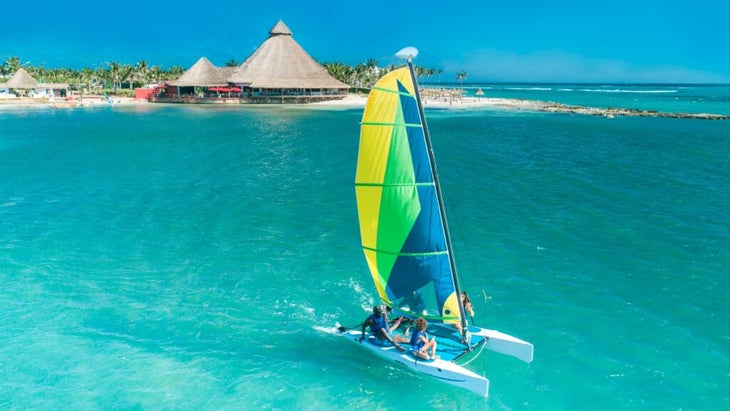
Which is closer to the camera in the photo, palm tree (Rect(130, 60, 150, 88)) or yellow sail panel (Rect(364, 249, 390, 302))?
yellow sail panel (Rect(364, 249, 390, 302))

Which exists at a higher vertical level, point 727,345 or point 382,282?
point 382,282

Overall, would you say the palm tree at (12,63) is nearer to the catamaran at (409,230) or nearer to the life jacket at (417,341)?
the catamaran at (409,230)

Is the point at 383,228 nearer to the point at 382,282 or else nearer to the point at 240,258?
the point at 382,282

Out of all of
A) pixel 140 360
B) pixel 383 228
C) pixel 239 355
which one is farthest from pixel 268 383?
pixel 383 228

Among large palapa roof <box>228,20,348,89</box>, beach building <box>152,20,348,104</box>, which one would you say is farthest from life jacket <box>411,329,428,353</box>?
beach building <box>152,20,348,104</box>

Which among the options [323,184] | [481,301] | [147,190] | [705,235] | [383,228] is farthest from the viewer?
[323,184]

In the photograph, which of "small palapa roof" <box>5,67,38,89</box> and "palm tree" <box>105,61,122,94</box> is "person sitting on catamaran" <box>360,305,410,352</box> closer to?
"small palapa roof" <box>5,67,38,89</box>

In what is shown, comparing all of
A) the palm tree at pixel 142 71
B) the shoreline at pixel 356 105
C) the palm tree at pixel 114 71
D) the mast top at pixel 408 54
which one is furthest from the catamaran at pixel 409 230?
the palm tree at pixel 142 71
